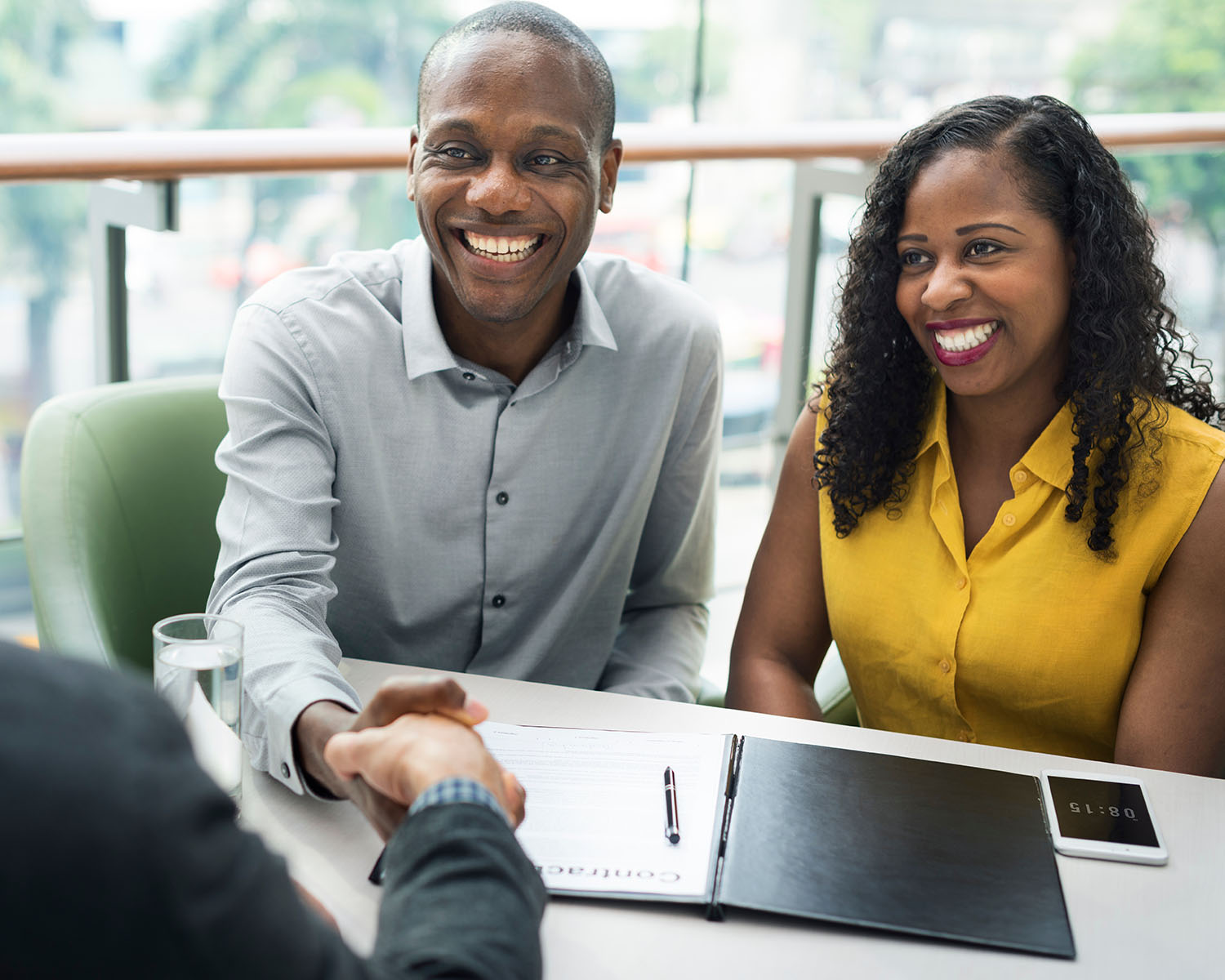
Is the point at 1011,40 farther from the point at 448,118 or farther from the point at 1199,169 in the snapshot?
the point at 448,118

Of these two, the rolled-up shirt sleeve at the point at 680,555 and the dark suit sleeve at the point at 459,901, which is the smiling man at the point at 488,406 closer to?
the rolled-up shirt sleeve at the point at 680,555

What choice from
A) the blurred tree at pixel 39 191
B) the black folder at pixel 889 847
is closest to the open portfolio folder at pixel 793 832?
the black folder at pixel 889 847

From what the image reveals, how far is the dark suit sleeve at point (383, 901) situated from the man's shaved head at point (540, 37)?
1.08m

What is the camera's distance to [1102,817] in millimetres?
1075

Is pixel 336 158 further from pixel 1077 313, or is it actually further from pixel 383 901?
pixel 383 901

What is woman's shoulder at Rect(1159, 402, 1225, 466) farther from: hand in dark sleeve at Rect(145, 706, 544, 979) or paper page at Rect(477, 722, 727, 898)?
hand in dark sleeve at Rect(145, 706, 544, 979)

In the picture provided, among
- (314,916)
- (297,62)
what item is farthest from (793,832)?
(297,62)

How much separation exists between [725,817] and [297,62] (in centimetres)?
460

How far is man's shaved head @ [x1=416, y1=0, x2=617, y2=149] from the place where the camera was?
1543mm

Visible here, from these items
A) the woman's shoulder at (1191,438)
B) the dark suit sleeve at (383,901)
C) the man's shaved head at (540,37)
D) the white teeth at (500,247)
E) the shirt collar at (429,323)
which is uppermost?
the man's shaved head at (540,37)

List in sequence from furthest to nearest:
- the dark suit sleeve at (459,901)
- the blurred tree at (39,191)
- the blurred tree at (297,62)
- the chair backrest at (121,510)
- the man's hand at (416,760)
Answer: the blurred tree at (297,62) < the blurred tree at (39,191) < the chair backrest at (121,510) < the man's hand at (416,760) < the dark suit sleeve at (459,901)

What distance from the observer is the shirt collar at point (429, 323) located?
5.19ft

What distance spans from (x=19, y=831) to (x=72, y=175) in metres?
1.43

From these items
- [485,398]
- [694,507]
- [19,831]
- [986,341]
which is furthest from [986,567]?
[19,831]
